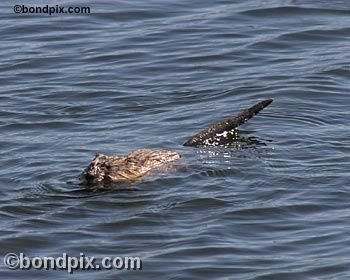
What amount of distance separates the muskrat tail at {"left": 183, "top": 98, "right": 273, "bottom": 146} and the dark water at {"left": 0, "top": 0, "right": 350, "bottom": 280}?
7.6 inches

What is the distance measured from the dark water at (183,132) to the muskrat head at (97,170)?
0.54ft

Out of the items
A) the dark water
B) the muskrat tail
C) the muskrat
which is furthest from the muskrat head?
the muskrat tail

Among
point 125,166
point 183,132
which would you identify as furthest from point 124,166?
point 183,132

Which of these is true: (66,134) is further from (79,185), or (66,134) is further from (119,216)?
(119,216)

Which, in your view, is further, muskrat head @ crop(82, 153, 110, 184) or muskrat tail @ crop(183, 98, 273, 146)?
muskrat tail @ crop(183, 98, 273, 146)

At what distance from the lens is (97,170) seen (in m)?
12.3

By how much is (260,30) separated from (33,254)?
8921mm

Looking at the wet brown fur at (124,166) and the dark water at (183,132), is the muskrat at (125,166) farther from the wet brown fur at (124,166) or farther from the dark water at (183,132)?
the dark water at (183,132)

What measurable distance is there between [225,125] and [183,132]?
0.87 meters

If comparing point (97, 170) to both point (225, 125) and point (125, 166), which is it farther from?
point (225, 125)

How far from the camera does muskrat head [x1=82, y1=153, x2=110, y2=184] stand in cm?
1234

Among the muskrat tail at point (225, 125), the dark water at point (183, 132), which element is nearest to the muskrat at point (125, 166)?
the dark water at point (183, 132)

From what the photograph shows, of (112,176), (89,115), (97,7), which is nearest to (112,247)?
(112,176)

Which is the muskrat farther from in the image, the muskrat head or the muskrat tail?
the muskrat tail
